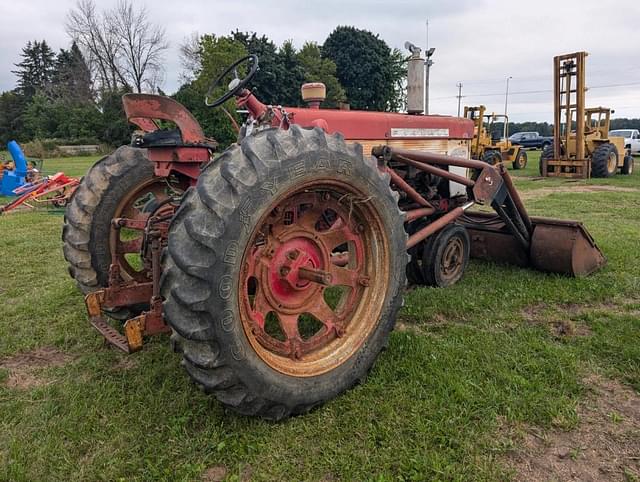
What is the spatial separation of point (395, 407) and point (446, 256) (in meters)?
2.18

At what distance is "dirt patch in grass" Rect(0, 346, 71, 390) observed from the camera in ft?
9.61

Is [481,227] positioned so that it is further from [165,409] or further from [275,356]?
[165,409]

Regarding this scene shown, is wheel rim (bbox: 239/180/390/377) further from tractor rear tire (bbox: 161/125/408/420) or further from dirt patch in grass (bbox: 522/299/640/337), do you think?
dirt patch in grass (bbox: 522/299/640/337)

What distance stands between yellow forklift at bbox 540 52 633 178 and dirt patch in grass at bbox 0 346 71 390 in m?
14.5

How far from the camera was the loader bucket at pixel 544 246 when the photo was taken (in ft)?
14.5

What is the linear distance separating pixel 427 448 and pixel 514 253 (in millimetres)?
3088

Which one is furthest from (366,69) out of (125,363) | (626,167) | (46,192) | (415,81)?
(125,363)

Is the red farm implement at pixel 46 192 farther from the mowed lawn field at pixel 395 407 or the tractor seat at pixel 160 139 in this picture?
the tractor seat at pixel 160 139

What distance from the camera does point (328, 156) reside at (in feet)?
8.03

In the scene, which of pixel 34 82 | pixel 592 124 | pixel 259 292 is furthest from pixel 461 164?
pixel 34 82

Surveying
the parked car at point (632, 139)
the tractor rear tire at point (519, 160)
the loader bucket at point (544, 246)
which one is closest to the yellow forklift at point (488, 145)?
the tractor rear tire at point (519, 160)

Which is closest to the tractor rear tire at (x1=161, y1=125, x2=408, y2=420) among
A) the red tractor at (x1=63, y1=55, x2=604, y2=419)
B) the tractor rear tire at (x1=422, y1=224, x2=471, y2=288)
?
the red tractor at (x1=63, y1=55, x2=604, y2=419)

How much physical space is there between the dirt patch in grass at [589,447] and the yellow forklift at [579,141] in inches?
527

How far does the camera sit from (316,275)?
2617 millimetres
